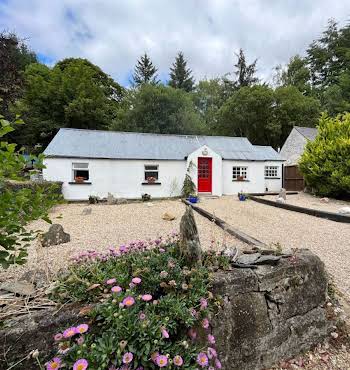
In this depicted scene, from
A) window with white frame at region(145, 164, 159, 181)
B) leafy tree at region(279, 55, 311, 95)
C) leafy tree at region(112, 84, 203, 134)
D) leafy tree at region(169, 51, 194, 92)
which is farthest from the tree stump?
leafy tree at region(169, 51, 194, 92)

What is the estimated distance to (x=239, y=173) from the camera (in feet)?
43.9

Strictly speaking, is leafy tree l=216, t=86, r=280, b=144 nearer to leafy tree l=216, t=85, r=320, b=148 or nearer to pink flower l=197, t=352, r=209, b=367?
leafy tree l=216, t=85, r=320, b=148

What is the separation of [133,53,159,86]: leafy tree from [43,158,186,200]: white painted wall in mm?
21190

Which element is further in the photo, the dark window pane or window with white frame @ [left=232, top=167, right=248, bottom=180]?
window with white frame @ [left=232, top=167, right=248, bottom=180]

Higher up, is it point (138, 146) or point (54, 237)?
point (138, 146)

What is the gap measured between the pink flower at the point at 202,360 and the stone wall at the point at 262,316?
0.40 metres

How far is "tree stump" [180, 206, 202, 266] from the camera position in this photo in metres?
2.02

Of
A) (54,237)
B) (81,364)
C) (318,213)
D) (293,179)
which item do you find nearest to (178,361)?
(81,364)

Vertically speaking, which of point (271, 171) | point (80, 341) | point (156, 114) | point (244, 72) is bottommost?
point (80, 341)

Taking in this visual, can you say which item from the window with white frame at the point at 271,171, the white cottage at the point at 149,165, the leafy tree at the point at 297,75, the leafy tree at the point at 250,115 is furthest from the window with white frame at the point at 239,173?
the leafy tree at the point at 297,75

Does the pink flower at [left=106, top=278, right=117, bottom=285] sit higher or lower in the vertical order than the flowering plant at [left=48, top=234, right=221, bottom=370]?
higher

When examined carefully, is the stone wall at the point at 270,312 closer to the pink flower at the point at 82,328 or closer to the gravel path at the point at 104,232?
the gravel path at the point at 104,232

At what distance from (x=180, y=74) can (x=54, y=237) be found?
31.6 meters

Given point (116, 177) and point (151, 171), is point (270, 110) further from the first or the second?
point (116, 177)
